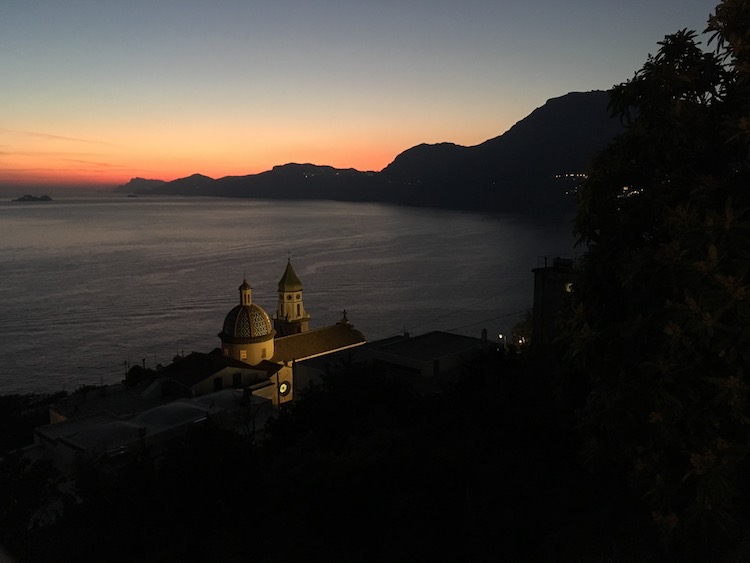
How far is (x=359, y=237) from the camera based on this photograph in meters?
127

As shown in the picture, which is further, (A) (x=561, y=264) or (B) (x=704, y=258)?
(A) (x=561, y=264)

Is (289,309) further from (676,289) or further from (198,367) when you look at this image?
(676,289)

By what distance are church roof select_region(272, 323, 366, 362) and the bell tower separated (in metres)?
3.35

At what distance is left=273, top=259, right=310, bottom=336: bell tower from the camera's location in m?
36.2

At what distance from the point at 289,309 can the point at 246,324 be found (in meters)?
6.75

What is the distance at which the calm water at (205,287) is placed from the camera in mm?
51312

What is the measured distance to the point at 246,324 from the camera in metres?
30.2

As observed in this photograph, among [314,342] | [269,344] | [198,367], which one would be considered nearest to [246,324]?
[269,344]

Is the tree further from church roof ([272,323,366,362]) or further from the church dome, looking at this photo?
church roof ([272,323,366,362])

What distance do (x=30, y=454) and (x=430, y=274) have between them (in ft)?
217

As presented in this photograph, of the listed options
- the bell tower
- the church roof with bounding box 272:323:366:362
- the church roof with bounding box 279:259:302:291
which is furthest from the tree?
the bell tower

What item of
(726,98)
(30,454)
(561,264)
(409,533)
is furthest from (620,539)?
(30,454)

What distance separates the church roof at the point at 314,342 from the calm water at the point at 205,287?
64.3 feet

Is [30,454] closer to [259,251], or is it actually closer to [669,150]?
[669,150]
